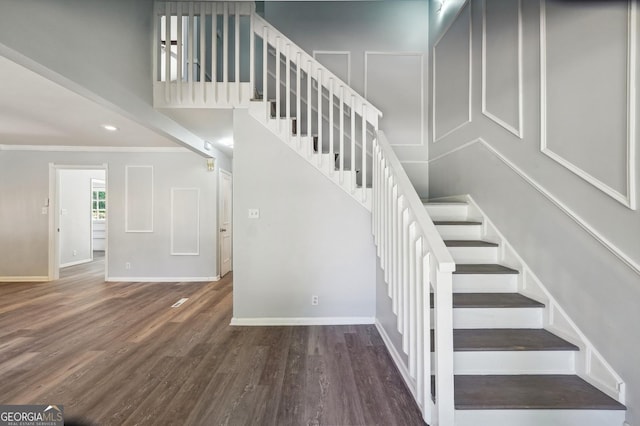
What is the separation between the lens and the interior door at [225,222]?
18.1ft

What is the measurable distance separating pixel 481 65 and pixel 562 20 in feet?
2.99

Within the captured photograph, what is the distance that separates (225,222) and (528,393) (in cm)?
528

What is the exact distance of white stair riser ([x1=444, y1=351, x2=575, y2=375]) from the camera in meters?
1.66

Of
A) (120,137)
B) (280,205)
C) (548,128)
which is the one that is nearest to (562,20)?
(548,128)

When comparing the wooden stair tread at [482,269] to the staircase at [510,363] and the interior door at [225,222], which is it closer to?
the staircase at [510,363]

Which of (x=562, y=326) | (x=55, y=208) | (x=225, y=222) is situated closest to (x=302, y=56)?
(x=562, y=326)

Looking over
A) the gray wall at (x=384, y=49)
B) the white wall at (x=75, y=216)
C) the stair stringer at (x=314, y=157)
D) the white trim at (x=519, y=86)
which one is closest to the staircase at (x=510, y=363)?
the white trim at (x=519, y=86)

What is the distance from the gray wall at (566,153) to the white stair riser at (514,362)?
8.3 inches

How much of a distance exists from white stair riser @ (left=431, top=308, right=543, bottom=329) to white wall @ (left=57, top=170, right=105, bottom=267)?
25.9ft

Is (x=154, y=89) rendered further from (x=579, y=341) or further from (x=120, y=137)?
(x=579, y=341)

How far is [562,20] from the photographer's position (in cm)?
178

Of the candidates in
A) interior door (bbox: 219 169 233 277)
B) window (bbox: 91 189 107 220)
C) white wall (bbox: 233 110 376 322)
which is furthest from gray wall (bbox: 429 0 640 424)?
window (bbox: 91 189 107 220)

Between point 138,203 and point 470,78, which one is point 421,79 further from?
point 138,203

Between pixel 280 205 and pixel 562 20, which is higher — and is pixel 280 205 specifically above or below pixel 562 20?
below
